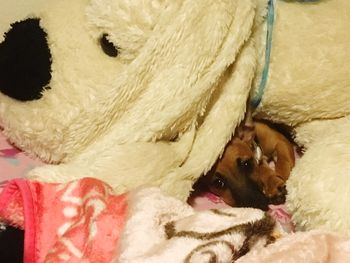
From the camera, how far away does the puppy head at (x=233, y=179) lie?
109 centimetres

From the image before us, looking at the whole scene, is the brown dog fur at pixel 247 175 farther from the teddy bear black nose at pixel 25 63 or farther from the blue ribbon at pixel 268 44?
the teddy bear black nose at pixel 25 63

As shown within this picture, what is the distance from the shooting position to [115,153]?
0.96m

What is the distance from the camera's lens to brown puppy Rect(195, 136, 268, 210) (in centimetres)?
109

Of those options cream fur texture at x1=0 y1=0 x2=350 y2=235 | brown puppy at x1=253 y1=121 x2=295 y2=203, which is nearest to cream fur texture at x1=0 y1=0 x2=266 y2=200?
cream fur texture at x1=0 y1=0 x2=350 y2=235

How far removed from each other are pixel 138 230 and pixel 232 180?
36 cm

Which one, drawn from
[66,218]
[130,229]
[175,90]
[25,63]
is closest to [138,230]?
[130,229]

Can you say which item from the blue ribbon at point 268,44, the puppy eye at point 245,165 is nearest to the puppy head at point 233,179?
the puppy eye at point 245,165

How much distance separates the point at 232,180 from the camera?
111 cm

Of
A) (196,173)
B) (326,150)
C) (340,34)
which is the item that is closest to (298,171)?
(326,150)

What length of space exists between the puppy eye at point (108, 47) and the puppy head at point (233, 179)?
25 centimetres

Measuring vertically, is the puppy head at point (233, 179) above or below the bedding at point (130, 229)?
above

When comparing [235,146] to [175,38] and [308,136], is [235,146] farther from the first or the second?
[175,38]

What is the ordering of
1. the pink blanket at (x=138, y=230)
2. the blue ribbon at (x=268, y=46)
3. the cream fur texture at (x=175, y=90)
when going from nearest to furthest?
1. the pink blanket at (x=138, y=230)
2. the cream fur texture at (x=175, y=90)
3. the blue ribbon at (x=268, y=46)

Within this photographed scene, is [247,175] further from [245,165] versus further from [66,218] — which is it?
[66,218]
